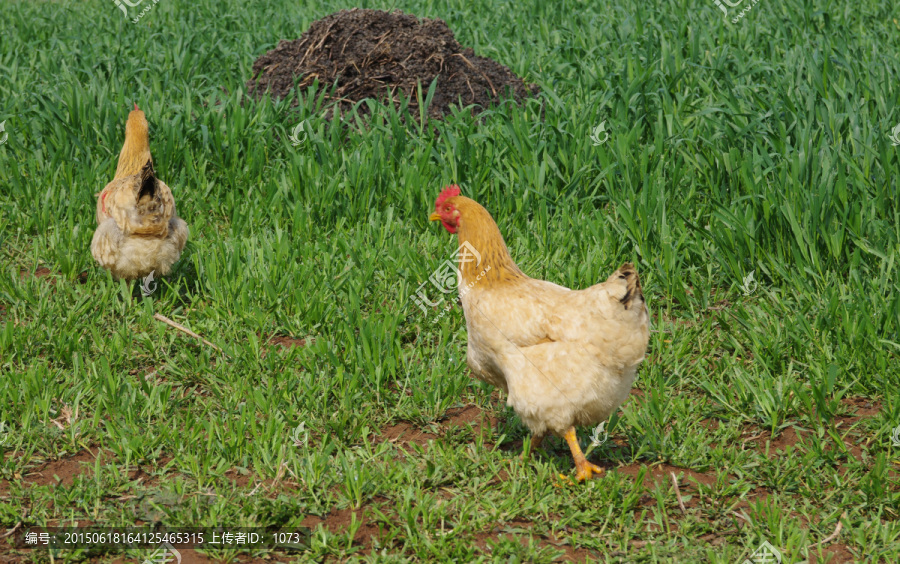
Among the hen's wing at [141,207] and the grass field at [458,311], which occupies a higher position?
the hen's wing at [141,207]

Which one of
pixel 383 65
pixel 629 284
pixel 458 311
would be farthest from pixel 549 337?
pixel 383 65

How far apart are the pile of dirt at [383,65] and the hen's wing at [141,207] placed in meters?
2.36

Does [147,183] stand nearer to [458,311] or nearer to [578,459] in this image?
[458,311]

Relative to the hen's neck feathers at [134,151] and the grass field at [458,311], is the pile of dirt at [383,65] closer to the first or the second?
the grass field at [458,311]

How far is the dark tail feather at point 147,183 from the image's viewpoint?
4.49m

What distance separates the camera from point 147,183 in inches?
177

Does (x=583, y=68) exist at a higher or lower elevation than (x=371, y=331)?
higher

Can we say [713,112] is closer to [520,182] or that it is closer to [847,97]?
[847,97]

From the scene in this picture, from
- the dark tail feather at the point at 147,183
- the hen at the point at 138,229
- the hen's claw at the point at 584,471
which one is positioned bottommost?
the hen's claw at the point at 584,471

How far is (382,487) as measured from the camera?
347 centimetres

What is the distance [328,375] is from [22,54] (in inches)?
239

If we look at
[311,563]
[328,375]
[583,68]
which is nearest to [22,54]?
[583,68]

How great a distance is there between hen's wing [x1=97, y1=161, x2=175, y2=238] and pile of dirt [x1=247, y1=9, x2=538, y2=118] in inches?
92.7

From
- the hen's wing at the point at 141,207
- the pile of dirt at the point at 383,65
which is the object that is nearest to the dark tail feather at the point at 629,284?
the hen's wing at the point at 141,207
